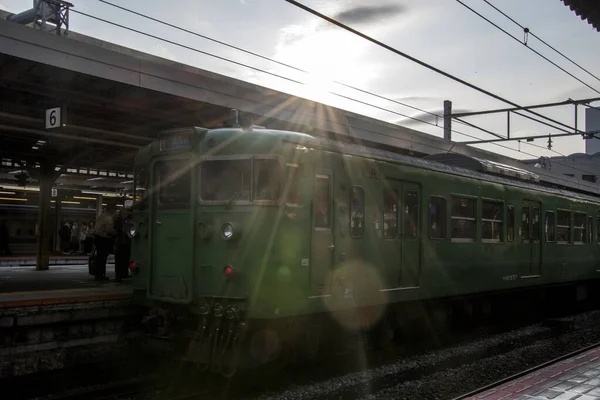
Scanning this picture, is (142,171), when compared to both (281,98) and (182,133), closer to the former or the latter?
(182,133)

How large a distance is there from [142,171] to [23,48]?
2.35m

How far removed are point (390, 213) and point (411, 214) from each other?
616 mm

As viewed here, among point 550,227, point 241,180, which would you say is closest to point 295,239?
point 241,180

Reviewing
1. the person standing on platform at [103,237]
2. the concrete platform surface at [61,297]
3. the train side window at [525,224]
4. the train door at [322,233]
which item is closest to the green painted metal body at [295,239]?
the train door at [322,233]

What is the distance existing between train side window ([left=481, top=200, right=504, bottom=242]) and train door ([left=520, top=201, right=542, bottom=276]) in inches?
45.6

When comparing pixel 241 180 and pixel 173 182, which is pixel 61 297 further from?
pixel 241 180

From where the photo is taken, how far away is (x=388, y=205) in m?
9.13

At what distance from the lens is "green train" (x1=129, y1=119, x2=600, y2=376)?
7.14m

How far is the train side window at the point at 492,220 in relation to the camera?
37.8 feet

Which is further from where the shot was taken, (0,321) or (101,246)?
(101,246)

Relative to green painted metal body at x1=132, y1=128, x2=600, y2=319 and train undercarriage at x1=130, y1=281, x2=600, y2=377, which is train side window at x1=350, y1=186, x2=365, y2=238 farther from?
train undercarriage at x1=130, y1=281, x2=600, y2=377

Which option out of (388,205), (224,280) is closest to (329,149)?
(388,205)

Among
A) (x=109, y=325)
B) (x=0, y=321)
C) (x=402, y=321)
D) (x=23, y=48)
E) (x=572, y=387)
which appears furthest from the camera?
(x=402, y=321)

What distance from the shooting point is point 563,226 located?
14.8 meters
